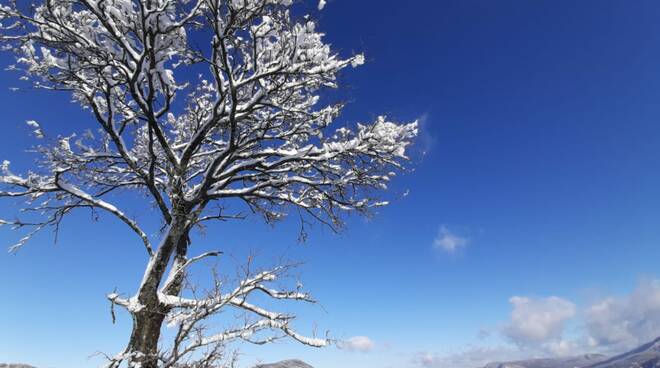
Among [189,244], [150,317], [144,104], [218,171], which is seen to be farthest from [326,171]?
[150,317]

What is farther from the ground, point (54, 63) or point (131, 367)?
point (54, 63)

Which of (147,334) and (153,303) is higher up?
(153,303)

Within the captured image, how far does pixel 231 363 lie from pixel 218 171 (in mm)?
4441

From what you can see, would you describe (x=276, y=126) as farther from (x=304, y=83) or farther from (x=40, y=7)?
(x=40, y=7)

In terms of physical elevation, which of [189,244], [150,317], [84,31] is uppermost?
[84,31]

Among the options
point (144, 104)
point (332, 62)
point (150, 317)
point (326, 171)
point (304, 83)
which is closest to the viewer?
point (150, 317)

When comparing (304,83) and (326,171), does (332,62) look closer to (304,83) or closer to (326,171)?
(304,83)

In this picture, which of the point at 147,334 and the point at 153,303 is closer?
the point at 147,334

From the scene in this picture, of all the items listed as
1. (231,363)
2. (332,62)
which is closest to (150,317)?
(231,363)

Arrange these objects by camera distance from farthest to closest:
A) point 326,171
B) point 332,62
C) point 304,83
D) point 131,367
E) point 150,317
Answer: point 326,171, point 304,83, point 332,62, point 150,317, point 131,367

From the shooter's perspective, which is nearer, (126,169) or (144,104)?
(144,104)

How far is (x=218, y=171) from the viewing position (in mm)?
9594

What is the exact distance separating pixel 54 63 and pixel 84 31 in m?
1.03

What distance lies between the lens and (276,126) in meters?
10.1
